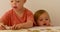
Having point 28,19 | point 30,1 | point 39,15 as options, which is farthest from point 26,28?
point 30,1

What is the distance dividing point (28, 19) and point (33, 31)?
0.10 metres

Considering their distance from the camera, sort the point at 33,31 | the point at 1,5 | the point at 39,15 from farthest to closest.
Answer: the point at 1,5 < the point at 39,15 < the point at 33,31

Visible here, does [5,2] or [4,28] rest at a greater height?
[5,2]

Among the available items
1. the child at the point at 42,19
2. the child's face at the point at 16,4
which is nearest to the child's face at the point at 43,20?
the child at the point at 42,19

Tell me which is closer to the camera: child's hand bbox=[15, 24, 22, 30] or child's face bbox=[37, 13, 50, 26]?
child's hand bbox=[15, 24, 22, 30]

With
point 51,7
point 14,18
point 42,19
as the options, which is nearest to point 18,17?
point 14,18

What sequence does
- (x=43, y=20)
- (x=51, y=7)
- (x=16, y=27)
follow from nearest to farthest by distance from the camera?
(x=16, y=27) → (x=43, y=20) → (x=51, y=7)

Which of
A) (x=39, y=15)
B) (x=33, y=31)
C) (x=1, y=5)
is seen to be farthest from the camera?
(x=1, y=5)

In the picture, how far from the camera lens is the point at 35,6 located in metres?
1.14

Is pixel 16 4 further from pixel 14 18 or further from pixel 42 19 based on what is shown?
pixel 42 19

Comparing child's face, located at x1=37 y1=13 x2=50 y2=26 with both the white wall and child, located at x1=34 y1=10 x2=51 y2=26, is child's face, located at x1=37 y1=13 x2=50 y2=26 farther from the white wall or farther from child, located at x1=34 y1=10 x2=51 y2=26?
the white wall

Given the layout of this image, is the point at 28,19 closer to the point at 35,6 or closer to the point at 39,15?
the point at 39,15

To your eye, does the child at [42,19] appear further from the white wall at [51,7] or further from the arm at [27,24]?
the white wall at [51,7]

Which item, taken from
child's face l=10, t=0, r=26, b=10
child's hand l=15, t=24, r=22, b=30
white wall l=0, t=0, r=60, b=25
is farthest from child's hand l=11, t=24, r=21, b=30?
white wall l=0, t=0, r=60, b=25
